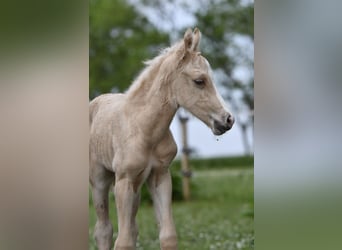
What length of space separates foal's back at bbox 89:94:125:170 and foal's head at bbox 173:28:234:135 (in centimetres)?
29

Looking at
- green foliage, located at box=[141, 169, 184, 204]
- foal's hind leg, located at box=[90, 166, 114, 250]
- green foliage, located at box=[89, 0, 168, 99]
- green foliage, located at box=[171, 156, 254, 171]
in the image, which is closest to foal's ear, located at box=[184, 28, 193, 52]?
foal's hind leg, located at box=[90, 166, 114, 250]

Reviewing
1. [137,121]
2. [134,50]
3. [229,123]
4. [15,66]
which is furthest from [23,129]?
[134,50]

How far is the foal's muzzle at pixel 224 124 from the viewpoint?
2.24 meters

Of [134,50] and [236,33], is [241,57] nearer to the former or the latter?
[236,33]

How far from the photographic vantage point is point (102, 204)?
2.58 metres

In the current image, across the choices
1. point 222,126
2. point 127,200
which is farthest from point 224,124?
point 127,200

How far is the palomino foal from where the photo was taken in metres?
2.29

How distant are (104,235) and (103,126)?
44 cm

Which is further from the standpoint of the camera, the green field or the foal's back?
the green field

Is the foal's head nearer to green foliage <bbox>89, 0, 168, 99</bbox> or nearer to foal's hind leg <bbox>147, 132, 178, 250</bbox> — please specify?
foal's hind leg <bbox>147, 132, 178, 250</bbox>

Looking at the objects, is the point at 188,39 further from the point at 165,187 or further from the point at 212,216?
the point at 212,216

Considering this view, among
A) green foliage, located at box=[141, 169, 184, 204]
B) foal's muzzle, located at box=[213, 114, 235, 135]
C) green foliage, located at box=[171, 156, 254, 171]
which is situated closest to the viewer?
foal's muzzle, located at box=[213, 114, 235, 135]

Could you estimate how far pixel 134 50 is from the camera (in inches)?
195

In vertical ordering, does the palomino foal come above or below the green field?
above
